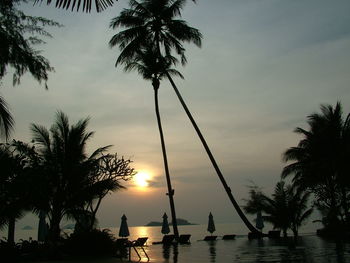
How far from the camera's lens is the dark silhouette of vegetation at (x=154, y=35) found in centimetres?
2411

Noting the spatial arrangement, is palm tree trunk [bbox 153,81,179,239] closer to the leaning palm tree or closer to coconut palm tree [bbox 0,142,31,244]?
the leaning palm tree

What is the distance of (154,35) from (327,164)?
12944 millimetres

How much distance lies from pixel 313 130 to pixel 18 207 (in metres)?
20.1

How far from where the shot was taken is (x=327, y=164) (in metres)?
19.8

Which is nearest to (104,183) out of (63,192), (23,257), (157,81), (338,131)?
(63,192)

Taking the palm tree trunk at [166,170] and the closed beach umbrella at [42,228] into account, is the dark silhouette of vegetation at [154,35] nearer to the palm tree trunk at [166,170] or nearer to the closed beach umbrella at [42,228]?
the palm tree trunk at [166,170]

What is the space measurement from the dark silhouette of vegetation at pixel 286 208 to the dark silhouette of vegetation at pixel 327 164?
0.94 meters

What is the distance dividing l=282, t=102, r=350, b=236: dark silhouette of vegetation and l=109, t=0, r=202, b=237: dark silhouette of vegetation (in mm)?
9059

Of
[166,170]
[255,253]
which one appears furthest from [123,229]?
[255,253]

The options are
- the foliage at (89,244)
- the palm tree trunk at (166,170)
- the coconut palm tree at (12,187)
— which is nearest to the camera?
the coconut palm tree at (12,187)

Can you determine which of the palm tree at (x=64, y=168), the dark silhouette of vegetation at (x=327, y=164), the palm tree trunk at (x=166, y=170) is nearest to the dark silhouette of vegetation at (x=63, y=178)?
the palm tree at (x=64, y=168)

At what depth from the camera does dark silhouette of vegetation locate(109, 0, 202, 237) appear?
949 inches

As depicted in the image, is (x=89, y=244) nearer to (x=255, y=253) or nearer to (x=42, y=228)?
(x=42, y=228)

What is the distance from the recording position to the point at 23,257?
1351 cm
